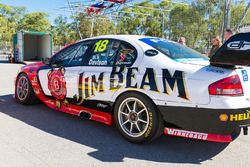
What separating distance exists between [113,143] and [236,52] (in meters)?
2.03

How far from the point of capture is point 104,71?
4395 mm

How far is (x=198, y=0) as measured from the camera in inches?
1298

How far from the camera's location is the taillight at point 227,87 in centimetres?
330

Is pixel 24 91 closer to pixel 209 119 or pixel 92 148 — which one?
pixel 92 148

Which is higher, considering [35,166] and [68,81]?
[68,81]

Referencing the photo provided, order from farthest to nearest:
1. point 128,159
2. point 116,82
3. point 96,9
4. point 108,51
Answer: point 96,9, point 108,51, point 116,82, point 128,159

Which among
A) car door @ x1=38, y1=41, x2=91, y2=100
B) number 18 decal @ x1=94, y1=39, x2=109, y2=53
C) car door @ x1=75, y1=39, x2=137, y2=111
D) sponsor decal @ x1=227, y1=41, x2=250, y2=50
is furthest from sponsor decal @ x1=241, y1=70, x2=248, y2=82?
car door @ x1=38, y1=41, x2=91, y2=100

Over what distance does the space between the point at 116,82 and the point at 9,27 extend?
65.4 meters

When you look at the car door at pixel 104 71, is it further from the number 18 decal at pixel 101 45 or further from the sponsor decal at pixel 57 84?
the sponsor decal at pixel 57 84

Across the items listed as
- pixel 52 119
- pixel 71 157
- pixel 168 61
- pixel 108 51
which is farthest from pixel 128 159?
pixel 52 119

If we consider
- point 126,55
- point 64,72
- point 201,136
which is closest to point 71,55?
point 64,72

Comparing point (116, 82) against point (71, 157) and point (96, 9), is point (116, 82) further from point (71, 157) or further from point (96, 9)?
point (96, 9)

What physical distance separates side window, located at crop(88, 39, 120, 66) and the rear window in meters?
1.61

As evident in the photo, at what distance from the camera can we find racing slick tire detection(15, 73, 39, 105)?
600cm
